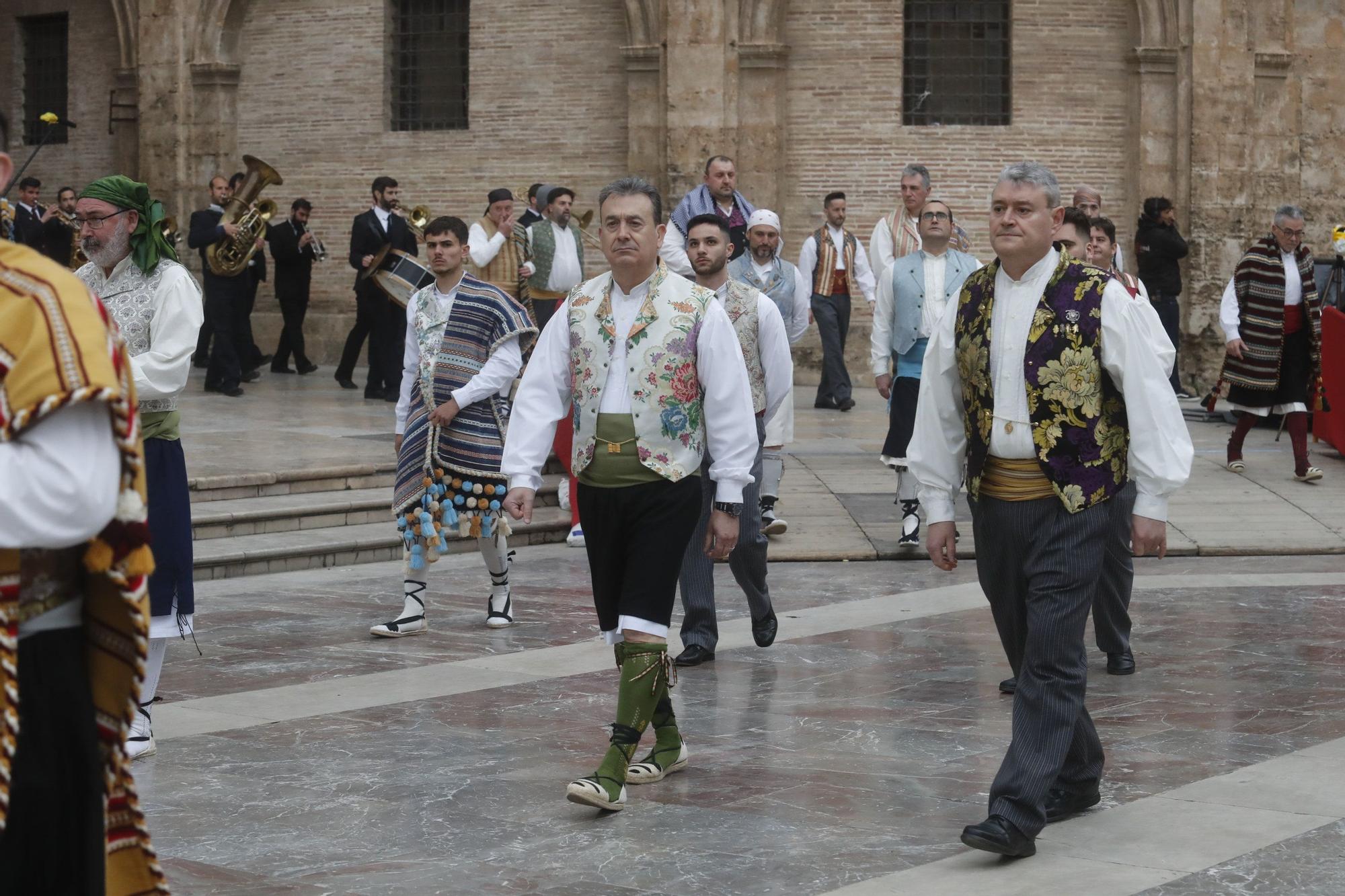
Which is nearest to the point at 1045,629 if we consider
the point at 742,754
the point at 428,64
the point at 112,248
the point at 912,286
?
the point at 742,754

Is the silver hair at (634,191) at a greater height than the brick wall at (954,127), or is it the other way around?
the brick wall at (954,127)

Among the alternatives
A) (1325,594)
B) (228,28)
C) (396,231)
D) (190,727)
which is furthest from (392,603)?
(228,28)

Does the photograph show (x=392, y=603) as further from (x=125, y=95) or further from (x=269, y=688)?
(x=125, y=95)

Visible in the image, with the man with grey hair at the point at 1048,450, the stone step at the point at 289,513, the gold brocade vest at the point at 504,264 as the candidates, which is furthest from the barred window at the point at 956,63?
the man with grey hair at the point at 1048,450

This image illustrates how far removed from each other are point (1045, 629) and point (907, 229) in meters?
7.57

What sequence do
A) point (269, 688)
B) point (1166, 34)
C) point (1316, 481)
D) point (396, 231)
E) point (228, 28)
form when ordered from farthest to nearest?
1. point (228, 28)
2. point (1166, 34)
3. point (396, 231)
4. point (1316, 481)
5. point (269, 688)

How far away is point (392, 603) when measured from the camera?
33.3ft

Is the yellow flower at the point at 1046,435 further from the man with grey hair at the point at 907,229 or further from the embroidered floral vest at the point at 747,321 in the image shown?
the man with grey hair at the point at 907,229

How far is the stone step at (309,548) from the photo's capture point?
35.8 feet

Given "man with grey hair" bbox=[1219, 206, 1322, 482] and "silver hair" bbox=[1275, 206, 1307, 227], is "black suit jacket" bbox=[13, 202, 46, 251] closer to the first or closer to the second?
"man with grey hair" bbox=[1219, 206, 1322, 482]

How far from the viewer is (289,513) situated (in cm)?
1183

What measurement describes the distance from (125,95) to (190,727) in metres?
18.1

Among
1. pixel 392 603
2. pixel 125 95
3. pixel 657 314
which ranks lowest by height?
pixel 392 603

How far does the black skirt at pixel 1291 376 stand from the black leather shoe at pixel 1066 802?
362 inches
